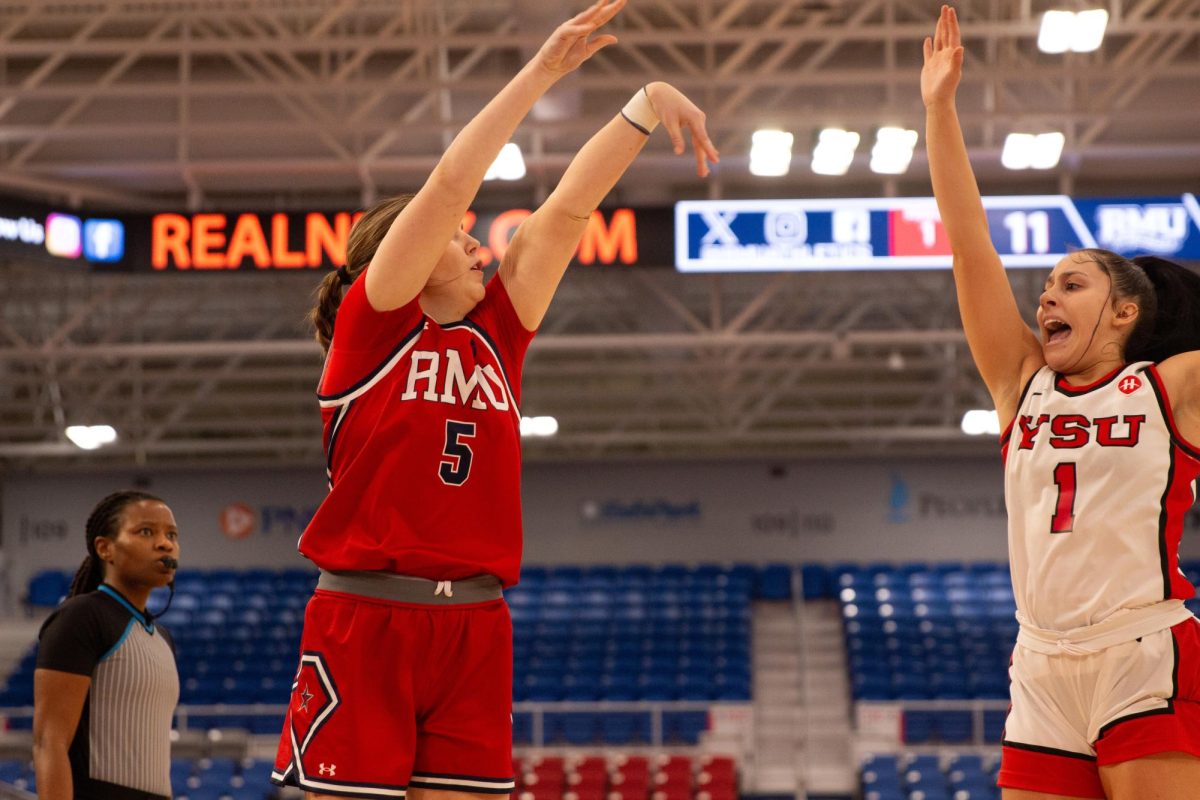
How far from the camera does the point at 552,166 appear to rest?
14484 mm

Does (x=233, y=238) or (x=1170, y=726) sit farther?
(x=233, y=238)

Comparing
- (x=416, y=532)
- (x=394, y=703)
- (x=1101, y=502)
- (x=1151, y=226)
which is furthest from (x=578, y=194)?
(x=1151, y=226)

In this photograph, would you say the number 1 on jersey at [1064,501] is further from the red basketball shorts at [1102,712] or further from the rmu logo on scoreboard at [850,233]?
the rmu logo on scoreboard at [850,233]

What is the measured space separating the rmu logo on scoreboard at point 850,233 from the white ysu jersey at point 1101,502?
858 cm

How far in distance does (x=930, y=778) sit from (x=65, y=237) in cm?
936

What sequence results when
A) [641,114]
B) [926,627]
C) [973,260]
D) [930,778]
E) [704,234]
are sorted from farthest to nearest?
1. [926,627]
2. [930,778]
3. [704,234]
4. [973,260]
5. [641,114]

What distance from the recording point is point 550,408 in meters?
21.8

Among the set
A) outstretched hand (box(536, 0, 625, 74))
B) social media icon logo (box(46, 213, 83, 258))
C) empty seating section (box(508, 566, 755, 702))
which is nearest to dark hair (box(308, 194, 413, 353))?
outstretched hand (box(536, 0, 625, 74))

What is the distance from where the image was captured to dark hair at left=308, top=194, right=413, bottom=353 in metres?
2.86

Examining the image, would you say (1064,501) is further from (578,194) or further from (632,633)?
(632,633)

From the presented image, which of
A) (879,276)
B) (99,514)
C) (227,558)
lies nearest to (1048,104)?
(879,276)

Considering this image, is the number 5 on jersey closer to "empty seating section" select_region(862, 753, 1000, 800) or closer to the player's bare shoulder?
the player's bare shoulder

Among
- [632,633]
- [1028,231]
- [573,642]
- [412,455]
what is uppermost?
[1028,231]

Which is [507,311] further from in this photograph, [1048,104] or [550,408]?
[550,408]
